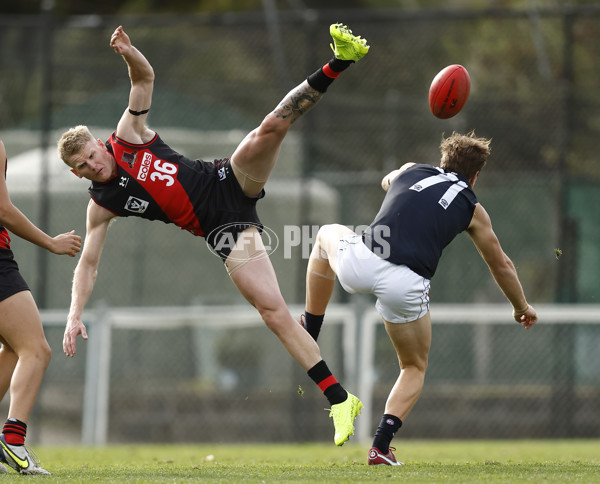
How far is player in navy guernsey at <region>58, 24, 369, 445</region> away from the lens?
5.94 m

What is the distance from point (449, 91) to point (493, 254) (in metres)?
1.20

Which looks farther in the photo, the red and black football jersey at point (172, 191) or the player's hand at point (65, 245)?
the red and black football jersey at point (172, 191)

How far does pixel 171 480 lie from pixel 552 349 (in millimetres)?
6464

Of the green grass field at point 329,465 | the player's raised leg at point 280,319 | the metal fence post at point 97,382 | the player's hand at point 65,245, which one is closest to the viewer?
the green grass field at point 329,465

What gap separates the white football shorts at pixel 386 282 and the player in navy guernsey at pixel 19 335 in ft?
5.45

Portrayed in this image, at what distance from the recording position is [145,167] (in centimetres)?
614

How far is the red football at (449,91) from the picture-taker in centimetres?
642

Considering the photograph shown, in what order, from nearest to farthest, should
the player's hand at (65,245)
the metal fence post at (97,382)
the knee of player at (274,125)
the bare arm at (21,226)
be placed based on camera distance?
the bare arm at (21,226) → the player's hand at (65,245) → the knee of player at (274,125) → the metal fence post at (97,382)

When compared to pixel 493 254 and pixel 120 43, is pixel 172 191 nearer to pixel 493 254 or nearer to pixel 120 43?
pixel 120 43

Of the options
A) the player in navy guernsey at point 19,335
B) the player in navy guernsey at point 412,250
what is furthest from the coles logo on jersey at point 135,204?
the player in navy guernsey at point 412,250

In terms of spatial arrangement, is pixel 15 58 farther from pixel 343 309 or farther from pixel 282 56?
pixel 343 309

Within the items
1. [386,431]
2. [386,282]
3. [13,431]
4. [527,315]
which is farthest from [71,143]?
[527,315]

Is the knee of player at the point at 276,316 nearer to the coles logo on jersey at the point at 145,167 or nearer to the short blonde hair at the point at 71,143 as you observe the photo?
the coles logo on jersey at the point at 145,167

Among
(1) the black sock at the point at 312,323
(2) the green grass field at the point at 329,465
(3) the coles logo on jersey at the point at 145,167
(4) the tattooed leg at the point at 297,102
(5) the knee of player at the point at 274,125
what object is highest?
(4) the tattooed leg at the point at 297,102
